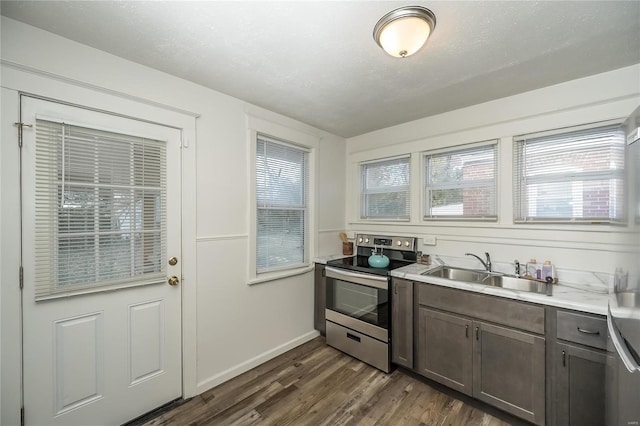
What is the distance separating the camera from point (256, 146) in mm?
2471

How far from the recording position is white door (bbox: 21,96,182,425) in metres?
1.45

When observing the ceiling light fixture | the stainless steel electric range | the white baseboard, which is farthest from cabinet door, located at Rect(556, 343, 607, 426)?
the white baseboard

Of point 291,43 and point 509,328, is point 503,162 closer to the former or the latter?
point 509,328

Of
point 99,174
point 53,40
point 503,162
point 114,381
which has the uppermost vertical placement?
point 53,40

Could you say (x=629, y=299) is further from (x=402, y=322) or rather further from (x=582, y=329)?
(x=402, y=322)

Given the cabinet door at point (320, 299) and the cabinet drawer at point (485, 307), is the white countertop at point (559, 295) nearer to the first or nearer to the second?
the cabinet drawer at point (485, 307)

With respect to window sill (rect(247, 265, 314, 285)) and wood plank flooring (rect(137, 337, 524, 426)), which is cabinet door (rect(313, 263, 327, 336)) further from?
wood plank flooring (rect(137, 337, 524, 426))

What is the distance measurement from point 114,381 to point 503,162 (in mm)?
3464

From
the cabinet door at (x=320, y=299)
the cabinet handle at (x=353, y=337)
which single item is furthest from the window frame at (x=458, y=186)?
the cabinet handle at (x=353, y=337)

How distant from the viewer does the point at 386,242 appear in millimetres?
2955

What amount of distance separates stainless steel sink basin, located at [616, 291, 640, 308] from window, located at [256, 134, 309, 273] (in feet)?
7.69

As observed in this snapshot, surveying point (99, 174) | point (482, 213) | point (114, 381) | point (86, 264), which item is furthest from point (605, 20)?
point (114, 381)

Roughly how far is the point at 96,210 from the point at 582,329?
3.05 meters

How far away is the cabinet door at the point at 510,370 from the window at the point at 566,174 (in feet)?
3.42
